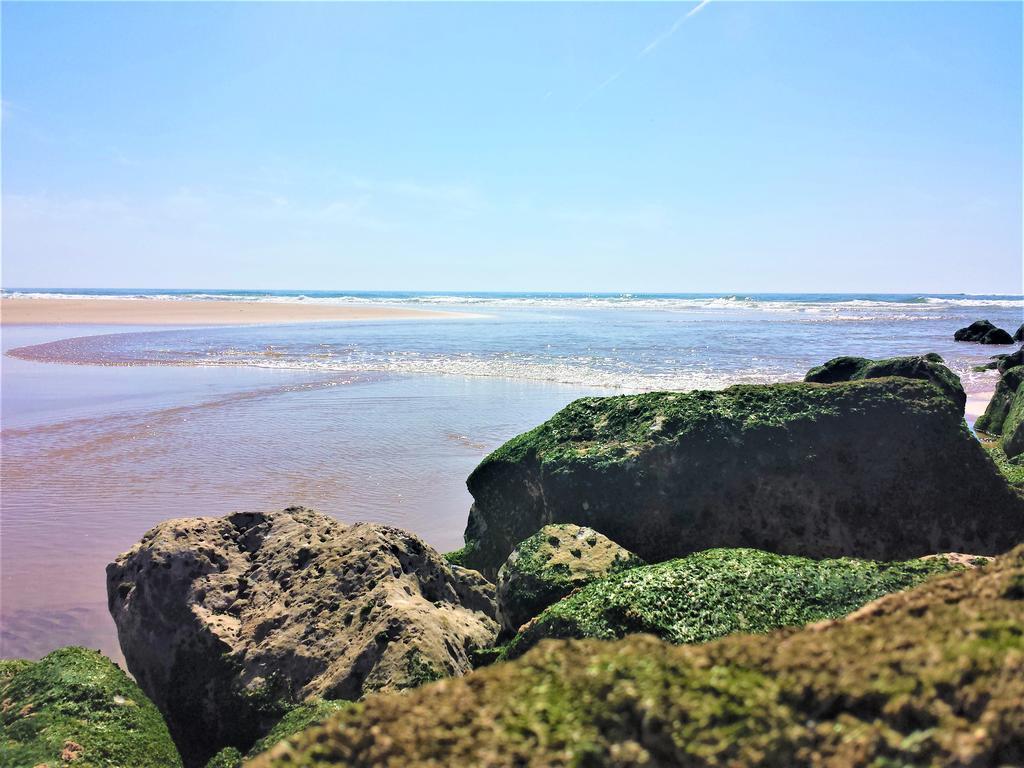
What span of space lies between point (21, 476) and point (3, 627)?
16.1 ft

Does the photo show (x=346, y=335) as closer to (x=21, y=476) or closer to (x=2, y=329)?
(x=2, y=329)

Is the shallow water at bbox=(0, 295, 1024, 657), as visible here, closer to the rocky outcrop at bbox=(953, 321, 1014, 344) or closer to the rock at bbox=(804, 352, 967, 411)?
the rocky outcrop at bbox=(953, 321, 1014, 344)

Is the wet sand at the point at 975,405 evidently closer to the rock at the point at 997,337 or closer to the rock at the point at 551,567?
the rock at the point at 551,567

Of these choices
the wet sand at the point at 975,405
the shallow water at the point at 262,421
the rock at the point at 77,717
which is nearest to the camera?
the rock at the point at 77,717

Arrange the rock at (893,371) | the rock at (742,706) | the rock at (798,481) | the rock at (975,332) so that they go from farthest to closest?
the rock at (975,332)
the rock at (893,371)
the rock at (798,481)
the rock at (742,706)

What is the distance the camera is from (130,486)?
9.76 m

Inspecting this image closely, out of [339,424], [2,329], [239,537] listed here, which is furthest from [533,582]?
[2,329]

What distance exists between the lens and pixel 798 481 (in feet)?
18.9

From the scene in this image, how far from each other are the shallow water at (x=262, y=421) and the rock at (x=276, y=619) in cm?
128

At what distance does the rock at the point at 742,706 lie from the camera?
1.60 metres

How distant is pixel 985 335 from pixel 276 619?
119 ft

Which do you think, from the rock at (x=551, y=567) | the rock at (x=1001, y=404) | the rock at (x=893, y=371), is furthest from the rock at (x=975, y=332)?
the rock at (x=551, y=567)

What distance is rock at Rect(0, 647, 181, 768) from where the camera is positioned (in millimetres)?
3771

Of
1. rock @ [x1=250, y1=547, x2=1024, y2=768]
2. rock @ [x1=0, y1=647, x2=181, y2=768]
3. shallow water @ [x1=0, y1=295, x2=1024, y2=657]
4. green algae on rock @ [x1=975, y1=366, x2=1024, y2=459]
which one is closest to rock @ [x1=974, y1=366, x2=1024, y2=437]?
green algae on rock @ [x1=975, y1=366, x2=1024, y2=459]
